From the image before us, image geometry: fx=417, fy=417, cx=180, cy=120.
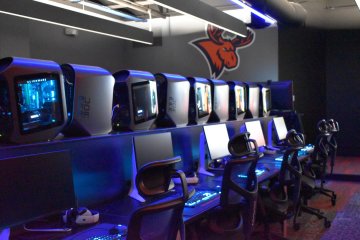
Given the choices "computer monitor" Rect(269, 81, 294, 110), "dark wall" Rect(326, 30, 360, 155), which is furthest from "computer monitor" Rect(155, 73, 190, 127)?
"dark wall" Rect(326, 30, 360, 155)

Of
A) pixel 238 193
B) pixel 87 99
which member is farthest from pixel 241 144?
pixel 87 99

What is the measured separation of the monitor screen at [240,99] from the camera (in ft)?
16.9

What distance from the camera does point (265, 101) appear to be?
6.03 meters

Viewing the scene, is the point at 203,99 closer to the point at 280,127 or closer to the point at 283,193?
the point at 283,193

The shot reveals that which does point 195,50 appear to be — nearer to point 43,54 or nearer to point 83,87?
point 43,54

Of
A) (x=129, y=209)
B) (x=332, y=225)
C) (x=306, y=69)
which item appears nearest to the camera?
(x=129, y=209)

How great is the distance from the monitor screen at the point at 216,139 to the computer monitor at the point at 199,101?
15 centimetres

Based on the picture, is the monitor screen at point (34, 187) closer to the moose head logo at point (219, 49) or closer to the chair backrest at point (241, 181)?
the chair backrest at point (241, 181)

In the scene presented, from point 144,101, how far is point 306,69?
6460 millimetres

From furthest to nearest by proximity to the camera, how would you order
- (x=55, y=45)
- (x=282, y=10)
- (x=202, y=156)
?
(x=55, y=45)
(x=282, y=10)
(x=202, y=156)

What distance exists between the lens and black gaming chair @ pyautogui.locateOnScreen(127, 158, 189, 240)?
162 centimetres

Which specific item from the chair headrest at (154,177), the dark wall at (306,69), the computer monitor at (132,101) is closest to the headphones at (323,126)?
the dark wall at (306,69)

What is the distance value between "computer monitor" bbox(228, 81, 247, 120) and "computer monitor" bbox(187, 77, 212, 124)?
894 mm

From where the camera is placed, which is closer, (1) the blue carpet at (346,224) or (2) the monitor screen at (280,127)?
(1) the blue carpet at (346,224)
